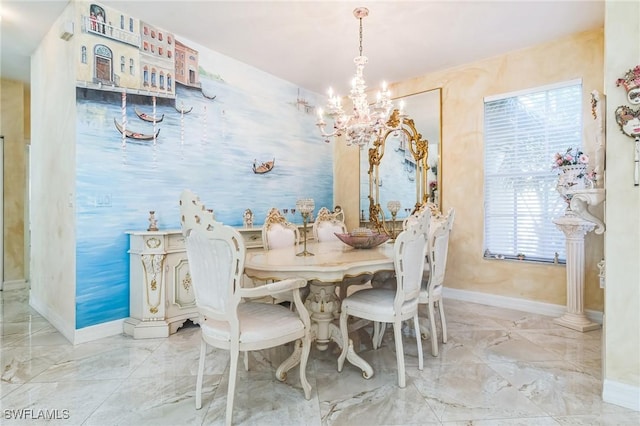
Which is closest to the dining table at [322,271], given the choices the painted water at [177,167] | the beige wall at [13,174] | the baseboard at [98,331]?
the painted water at [177,167]

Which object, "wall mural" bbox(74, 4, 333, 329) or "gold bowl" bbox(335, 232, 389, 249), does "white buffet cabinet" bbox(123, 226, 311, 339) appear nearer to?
"wall mural" bbox(74, 4, 333, 329)

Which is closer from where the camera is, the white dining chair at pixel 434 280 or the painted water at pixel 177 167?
the white dining chair at pixel 434 280

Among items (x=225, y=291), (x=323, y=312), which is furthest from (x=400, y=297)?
(x=225, y=291)

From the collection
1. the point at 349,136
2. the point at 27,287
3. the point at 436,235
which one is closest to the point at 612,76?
the point at 436,235

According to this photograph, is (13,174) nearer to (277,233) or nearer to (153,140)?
(153,140)

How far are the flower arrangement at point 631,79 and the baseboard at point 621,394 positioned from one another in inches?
64.7

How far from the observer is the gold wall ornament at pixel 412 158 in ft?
15.0

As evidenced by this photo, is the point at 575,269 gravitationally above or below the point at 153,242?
below

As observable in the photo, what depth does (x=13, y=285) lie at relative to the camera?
465cm

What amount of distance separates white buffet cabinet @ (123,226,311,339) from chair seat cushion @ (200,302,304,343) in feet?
4.40

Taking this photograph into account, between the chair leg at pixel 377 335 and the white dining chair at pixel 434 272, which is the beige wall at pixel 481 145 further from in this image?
the chair leg at pixel 377 335

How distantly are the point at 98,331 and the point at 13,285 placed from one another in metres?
2.83

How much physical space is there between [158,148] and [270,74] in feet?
6.35

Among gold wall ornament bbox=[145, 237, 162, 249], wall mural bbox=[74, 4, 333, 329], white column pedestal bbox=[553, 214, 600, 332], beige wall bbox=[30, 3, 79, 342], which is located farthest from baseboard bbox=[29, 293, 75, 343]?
white column pedestal bbox=[553, 214, 600, 332]
